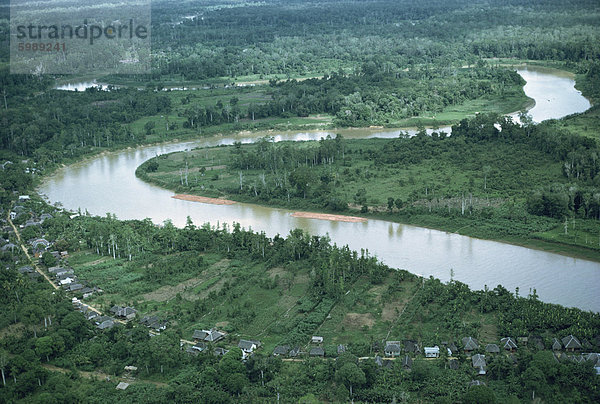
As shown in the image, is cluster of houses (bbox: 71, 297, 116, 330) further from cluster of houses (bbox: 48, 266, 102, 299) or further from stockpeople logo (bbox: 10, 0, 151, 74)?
stockpeople logo (bbox: 10, 0, 151, 74)

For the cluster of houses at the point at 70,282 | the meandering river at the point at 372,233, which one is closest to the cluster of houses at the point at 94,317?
the cluster of houses at the point at 70,282

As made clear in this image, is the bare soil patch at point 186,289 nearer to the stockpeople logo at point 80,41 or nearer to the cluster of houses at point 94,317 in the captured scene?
the cluster of houses at point 94,317

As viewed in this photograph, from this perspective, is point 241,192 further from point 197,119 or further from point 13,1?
point 13,1

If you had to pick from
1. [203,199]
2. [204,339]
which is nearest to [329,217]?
[203,199]

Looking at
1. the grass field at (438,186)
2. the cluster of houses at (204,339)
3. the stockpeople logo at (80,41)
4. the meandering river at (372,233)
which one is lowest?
the cluster of houses at (204,339)

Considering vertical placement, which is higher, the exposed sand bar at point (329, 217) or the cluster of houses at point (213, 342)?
the exposed sand bar at point (329, 217)

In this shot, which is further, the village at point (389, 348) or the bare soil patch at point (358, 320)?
the bare soil patch at point (358, 320)
